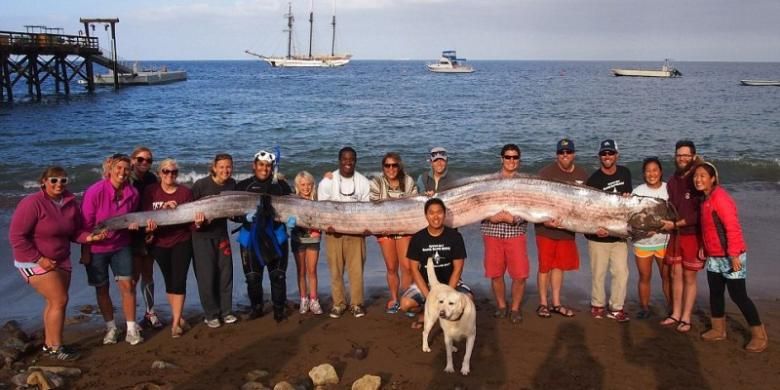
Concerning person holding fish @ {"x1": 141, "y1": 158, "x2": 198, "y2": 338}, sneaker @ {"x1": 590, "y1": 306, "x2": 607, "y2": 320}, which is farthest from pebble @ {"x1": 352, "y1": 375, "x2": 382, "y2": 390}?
sneaker @ {"x1": 590, "y1": 306, "x2": 607, "y2": 320}

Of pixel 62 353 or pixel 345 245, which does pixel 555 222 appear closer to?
pixel 345 245

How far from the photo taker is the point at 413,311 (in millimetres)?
6855

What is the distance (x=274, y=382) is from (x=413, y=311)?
6.59 feet

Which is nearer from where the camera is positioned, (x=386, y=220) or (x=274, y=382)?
(x=274, y=382)

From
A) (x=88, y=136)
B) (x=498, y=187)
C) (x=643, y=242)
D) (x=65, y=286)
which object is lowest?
(x=88, y=136)

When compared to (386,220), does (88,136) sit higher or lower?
lower

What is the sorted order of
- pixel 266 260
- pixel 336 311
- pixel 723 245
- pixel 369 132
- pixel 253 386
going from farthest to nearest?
pixel 369 132
pixel 336 311
pixel 266 260
pixel 723 245
pixel 253 386

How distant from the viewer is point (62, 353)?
5.83 meters

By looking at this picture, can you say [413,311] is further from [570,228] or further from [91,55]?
[91,55]

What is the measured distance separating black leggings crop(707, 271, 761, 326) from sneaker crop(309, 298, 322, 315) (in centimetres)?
414

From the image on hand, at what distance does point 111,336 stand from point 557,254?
4.80 metres

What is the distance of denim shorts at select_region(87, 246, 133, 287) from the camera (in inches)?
241

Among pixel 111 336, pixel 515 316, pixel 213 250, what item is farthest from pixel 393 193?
pixel 111 336

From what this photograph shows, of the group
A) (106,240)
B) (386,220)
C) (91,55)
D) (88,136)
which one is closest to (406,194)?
(386,220)
